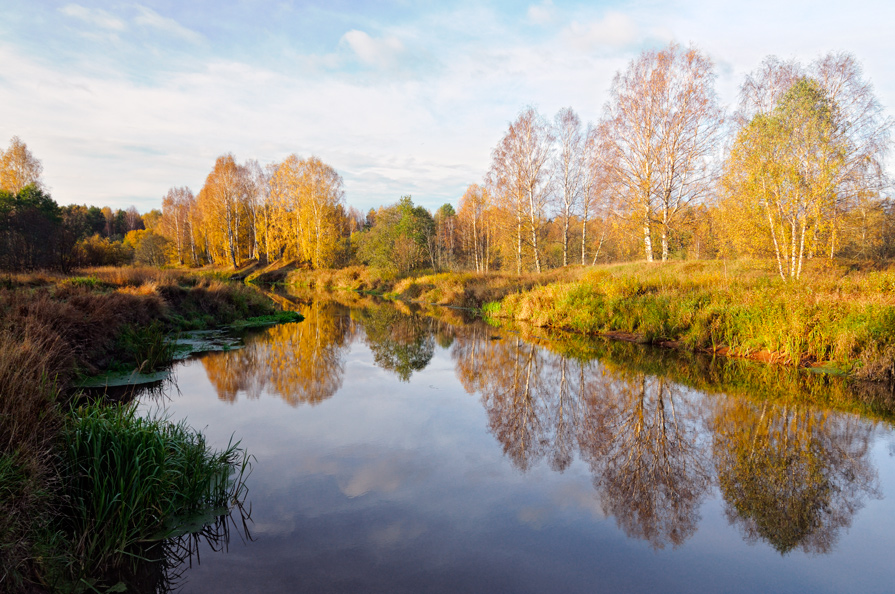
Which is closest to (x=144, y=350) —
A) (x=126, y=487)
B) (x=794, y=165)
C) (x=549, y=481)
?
(x=126, y=487)

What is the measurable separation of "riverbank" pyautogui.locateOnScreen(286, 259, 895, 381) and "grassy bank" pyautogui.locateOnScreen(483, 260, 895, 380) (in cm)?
2

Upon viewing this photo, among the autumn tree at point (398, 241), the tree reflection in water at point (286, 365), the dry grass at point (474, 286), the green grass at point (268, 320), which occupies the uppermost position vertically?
the autumn tree at point (398, 241)

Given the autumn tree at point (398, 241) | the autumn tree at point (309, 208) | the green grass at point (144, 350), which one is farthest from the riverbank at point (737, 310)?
the autumn tree at point (309, 208)

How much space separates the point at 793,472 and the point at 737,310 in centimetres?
776

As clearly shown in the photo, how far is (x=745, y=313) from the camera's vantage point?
36.4 feet

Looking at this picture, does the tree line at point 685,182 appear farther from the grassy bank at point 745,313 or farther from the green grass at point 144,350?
the green grass at point 144,350

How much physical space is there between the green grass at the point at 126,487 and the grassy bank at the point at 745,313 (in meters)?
11.0

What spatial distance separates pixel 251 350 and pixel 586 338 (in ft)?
32.5

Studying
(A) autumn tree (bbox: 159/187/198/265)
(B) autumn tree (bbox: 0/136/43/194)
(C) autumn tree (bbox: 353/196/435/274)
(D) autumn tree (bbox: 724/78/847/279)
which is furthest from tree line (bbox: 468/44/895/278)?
(A) autumn tree (bbox: 159/187/198/265)

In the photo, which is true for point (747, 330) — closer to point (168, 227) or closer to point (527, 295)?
point (527, 295)

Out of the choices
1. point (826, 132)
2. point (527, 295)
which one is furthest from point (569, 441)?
point (826, 132)

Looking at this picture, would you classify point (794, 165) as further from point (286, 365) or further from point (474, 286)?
point (286, 365)

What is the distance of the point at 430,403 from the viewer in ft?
25.4

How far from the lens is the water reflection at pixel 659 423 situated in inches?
163
